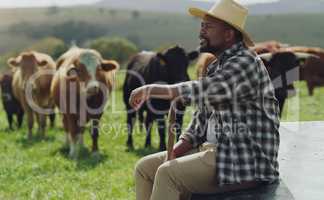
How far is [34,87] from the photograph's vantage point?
39.8ft

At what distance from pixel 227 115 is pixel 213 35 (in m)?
0.59

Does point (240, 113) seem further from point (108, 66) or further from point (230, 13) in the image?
point (108, 66)

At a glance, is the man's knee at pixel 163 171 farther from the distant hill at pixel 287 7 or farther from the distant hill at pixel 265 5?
the distant hill at pixel 287 7

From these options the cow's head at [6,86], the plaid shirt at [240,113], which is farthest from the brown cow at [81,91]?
the plaid shirt at [240,113]

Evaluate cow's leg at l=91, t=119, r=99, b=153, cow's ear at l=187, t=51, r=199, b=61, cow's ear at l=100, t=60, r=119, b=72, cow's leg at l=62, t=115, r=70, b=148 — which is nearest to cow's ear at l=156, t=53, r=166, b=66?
cow's ear at l=187, t=51, r=199, b=61

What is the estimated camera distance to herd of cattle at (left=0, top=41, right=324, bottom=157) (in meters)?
10.2

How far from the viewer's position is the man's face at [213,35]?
4.16 meters

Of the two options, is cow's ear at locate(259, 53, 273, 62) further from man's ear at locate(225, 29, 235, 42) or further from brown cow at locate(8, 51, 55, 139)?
man's ear at locate(225, 29, 235, 42)

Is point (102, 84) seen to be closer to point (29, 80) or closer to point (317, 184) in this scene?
point (29, 80)

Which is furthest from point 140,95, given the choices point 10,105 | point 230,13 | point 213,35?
point 10,105

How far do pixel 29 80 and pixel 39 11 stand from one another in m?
83.4

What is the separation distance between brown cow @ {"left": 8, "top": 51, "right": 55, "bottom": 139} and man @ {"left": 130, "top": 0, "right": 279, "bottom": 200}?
851 centimetres

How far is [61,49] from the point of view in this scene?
44656 mm

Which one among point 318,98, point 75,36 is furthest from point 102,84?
point 75,36
